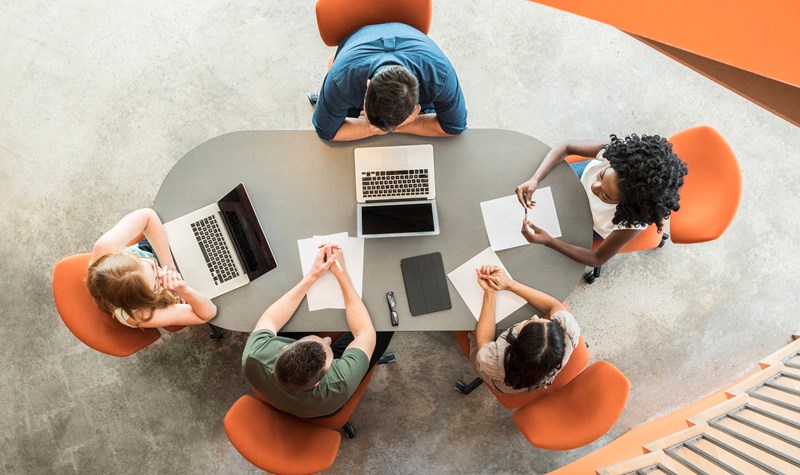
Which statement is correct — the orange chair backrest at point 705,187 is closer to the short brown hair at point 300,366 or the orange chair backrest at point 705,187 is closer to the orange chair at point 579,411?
the orange chair at point 579,411

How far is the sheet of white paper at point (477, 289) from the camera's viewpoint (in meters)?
2.04

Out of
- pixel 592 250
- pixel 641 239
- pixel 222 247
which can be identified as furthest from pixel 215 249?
pixel 641 239

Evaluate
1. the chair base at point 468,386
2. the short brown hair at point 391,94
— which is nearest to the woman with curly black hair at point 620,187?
the short brown hair at point 391,94

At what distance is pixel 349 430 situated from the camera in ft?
9.04

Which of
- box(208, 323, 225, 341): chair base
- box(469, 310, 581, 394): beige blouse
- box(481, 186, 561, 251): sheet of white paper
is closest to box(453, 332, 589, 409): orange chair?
box(469, 310, 581, 394): beige blouse

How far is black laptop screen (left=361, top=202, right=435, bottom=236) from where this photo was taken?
2033 mm

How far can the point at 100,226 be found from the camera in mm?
2900

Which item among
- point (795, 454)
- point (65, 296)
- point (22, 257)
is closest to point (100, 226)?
point (22, 257)

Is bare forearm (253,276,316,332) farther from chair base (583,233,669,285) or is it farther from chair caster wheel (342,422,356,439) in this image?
chair base (583,233,669,285)

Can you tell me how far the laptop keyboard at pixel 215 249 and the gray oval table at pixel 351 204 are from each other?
0.08 metres

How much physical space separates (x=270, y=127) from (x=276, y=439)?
184 centimetres

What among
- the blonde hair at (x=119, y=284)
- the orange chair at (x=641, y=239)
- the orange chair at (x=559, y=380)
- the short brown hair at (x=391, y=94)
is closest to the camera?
the short brown hair at (x=391, y=94)

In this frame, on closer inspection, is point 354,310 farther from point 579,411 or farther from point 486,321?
point 579,411

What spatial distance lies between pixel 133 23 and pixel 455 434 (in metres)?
3.19
